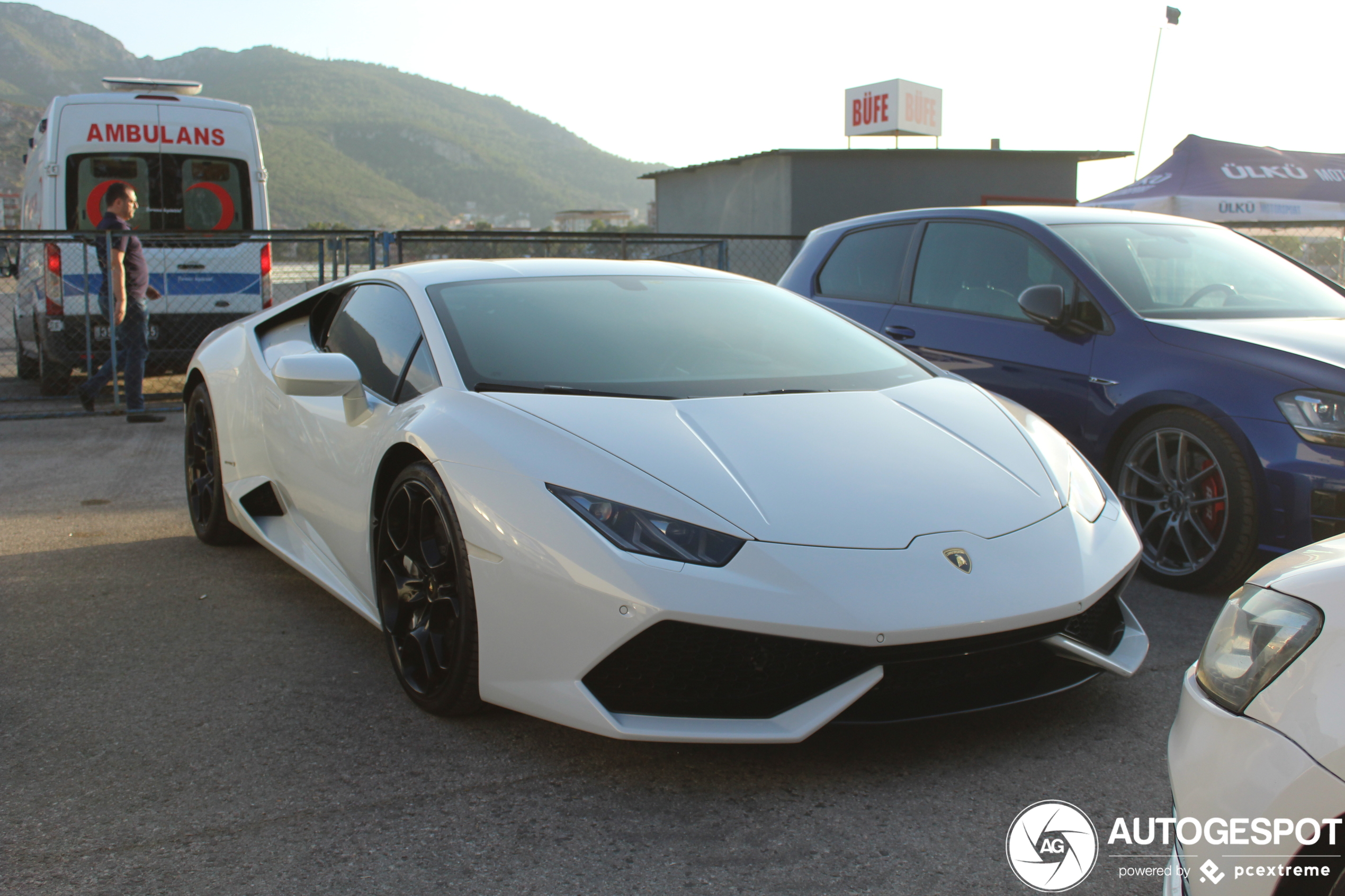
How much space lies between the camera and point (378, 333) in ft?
11.6

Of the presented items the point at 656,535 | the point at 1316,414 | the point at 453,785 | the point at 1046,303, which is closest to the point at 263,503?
the point at 453,785

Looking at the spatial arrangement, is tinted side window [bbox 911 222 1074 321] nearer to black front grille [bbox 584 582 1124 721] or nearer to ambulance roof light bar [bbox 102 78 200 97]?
black front grille [bbox 584 582 1124 721]

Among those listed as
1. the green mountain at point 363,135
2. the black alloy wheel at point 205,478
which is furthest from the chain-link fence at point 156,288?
the green mountain at point 363,135

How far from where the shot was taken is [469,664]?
2.57 metres

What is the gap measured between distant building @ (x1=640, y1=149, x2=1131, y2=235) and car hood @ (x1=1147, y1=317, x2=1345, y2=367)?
14212 millimetres

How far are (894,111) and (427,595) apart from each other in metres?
22.7

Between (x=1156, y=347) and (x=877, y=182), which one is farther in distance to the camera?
(x=877, y=182)

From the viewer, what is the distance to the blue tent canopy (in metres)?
18.0

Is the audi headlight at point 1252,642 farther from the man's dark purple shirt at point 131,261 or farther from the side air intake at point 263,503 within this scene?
the man's dark purple shirt at point 131,261

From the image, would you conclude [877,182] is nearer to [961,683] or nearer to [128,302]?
[128,302]

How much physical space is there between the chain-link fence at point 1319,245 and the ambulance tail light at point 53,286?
1040 centimetres

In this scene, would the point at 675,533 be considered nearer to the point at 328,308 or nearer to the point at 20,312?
the point at 328,308

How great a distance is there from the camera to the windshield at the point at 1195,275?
4.37 m

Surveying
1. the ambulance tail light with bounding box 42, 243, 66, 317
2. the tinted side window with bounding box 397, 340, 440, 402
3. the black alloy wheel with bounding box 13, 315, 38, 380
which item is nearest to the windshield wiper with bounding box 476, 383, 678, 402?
the tinted side window with bounding box 397, 340, 440, 402
